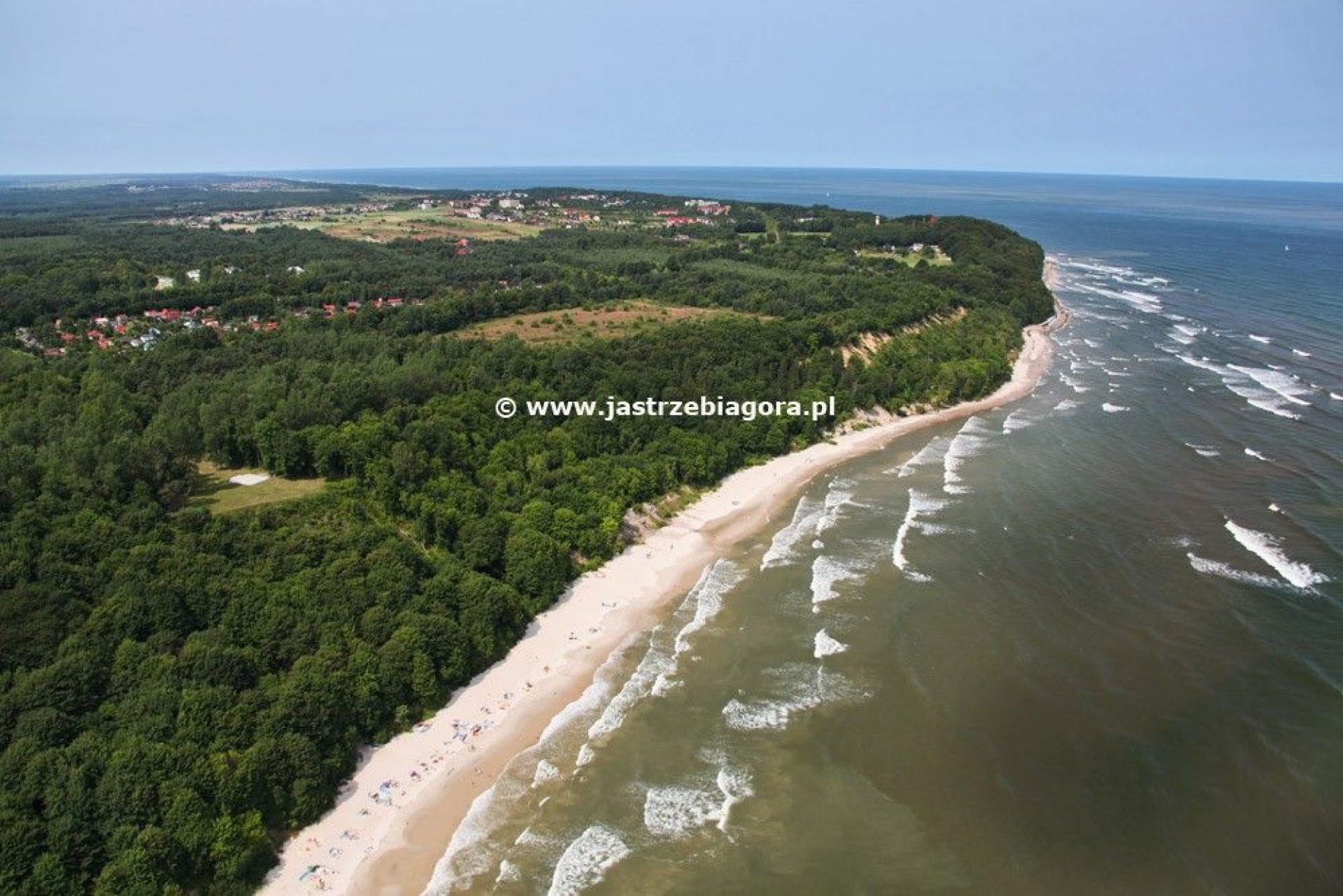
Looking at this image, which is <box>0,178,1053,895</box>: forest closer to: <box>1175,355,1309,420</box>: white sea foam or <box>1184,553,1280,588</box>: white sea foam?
<box>1175,355,1309,420</box>: white sea foam

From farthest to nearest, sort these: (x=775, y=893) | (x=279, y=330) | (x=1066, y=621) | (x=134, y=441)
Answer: (x=279, y=330) < (x=134, y=441) < (x=1066, y=621) < (x=775, y=893)

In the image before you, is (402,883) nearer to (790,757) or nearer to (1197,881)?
(790,757)

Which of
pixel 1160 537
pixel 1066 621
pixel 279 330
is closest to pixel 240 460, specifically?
pixel 279 330

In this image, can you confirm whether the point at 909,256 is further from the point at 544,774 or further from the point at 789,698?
the point at 544,774

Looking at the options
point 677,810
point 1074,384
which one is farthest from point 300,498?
point 1074,384

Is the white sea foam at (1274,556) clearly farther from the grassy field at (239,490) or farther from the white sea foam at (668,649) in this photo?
the grassy field at (239,490)

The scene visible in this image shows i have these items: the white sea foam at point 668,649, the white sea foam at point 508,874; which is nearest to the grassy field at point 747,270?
the white sea foam at point 668,649

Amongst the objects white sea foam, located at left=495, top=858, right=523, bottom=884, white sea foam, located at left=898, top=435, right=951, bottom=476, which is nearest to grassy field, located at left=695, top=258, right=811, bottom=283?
white sea foam, located at left=898, top=435, right=951, bottom=476
